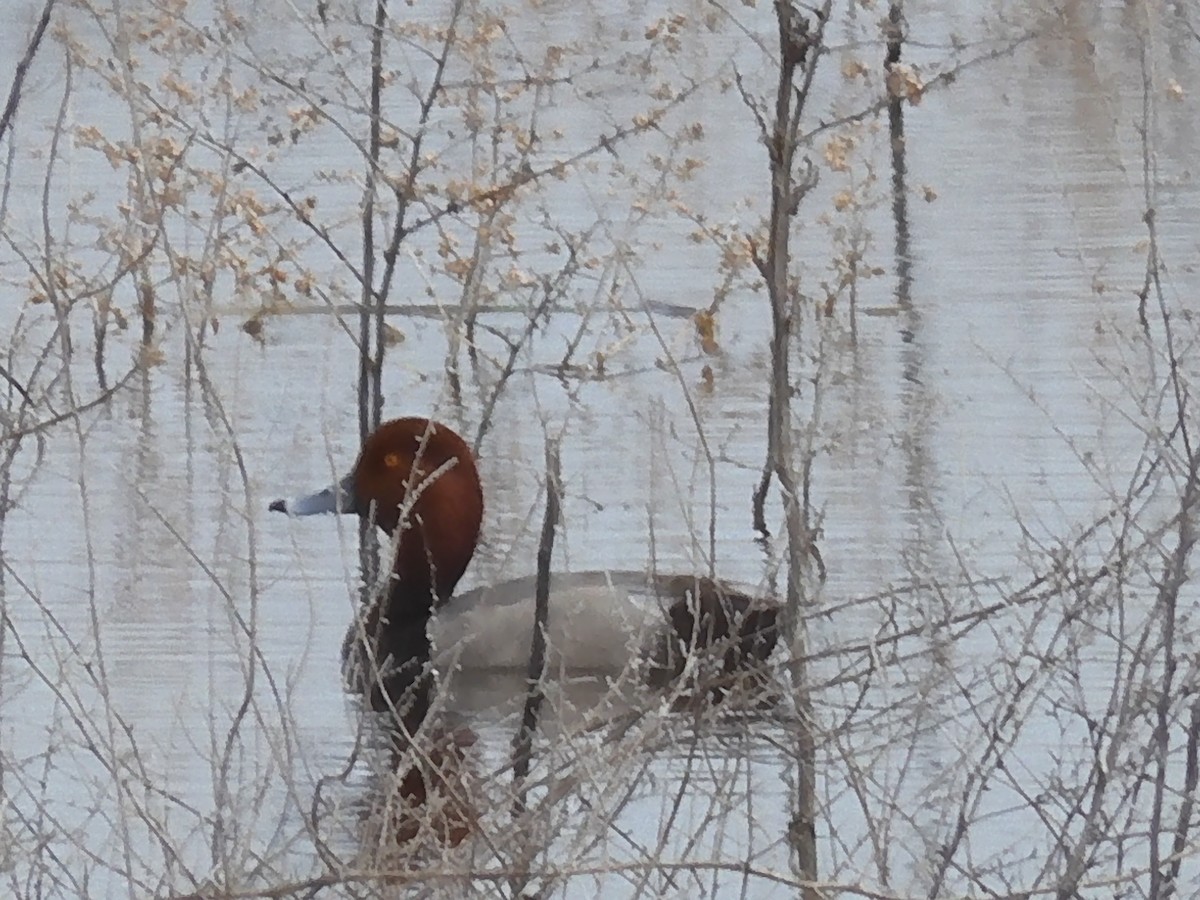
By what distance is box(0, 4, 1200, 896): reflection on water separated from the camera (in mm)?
4383

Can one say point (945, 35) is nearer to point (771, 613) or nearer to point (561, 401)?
point (561, 401)

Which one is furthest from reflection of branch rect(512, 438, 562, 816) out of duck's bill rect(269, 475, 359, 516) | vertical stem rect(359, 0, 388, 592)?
duck's bill rect(269, 475, 359, 516)

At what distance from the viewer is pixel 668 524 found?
8.06 m

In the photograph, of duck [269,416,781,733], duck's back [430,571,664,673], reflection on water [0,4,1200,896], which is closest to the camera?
reflection on water [0,4,1200,896]

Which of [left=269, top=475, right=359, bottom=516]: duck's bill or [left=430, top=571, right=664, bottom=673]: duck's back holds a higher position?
[left=269, top=475, right=359, bottom=516]: duck's bill

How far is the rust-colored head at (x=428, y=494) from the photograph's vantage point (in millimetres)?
7652

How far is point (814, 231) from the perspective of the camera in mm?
12336

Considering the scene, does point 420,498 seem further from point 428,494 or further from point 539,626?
point 539,626

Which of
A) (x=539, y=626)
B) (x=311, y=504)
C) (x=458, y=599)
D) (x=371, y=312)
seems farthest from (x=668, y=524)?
(x=539, y=626)

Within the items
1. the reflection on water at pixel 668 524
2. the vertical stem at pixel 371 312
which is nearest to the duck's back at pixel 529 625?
the reflection on water at pixel 668 524

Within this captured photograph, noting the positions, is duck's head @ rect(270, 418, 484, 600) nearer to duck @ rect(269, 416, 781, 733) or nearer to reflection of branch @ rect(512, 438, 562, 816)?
duck @ rect(269, 416, 781, 733)

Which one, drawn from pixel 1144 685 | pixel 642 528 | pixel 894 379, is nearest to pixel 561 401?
pixel 894 379

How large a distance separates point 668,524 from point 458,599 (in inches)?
27.2

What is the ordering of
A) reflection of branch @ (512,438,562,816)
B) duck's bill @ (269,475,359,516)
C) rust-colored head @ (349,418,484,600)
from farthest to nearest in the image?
duck's bill @ (269,475,359,516), rust-colored head @ (349,418,484,600), reflection of branch @ (512,438,562,816)
